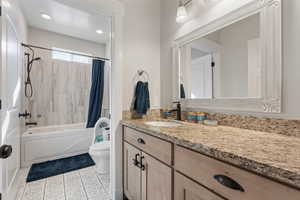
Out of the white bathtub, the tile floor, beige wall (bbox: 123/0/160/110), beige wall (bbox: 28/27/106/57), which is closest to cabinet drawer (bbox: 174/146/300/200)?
beige wall (bbox: 123/0/160/110)

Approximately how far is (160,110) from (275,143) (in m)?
1.31

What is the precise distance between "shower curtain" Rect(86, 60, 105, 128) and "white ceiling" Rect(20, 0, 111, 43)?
69 centimetres

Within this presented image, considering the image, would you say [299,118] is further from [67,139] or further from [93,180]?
[67,139]

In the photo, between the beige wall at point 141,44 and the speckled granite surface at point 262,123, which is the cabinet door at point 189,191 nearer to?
the speckled granite surface at point 262,123

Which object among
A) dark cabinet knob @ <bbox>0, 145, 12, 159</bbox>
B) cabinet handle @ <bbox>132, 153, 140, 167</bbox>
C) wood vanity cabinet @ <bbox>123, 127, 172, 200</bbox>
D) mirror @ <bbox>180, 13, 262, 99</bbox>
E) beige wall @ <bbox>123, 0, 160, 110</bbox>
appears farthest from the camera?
beige wall @ <bbox>123, 0, 160, 110</bbox>

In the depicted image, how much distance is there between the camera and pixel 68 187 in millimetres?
1795

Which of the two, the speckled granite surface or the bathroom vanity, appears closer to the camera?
the bathroom vanity

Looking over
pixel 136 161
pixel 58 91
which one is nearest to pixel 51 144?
pixel 58 91

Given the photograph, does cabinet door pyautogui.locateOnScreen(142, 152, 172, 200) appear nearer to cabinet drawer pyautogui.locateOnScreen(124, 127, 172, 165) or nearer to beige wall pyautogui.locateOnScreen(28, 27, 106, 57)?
cabinet drawer pyautogui.locateOnScreen(124, 127, 172, 165)

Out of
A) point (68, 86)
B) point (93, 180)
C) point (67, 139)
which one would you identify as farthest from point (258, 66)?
point (68, 86)

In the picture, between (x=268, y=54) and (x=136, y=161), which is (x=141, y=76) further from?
(x=268, y=54)

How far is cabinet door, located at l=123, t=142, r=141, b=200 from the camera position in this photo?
4.27 ft

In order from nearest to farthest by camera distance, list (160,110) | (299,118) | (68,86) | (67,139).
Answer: (299,118) < (160,110) < (67,139) < (68,86)

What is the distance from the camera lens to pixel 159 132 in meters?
1.02
